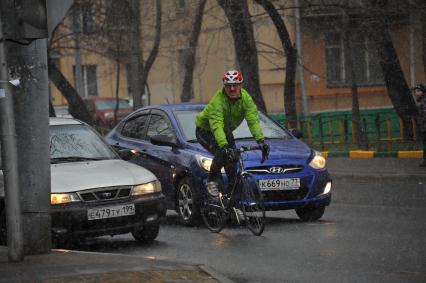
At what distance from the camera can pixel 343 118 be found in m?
26.4

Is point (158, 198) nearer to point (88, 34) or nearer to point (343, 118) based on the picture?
point (343, 118)

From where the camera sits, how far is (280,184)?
12195 millimetres

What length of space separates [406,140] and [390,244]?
1461cm

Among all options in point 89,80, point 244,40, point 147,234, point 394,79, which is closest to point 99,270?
point 147,234

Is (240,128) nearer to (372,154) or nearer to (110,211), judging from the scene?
(110,211)

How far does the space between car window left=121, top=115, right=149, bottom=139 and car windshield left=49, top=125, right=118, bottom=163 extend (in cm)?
186

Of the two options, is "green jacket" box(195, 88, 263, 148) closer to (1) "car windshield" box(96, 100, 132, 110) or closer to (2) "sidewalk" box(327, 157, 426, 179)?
(2) "sidewalk" box(327, 157, 426, 179)

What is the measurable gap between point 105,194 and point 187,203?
7.86 feet

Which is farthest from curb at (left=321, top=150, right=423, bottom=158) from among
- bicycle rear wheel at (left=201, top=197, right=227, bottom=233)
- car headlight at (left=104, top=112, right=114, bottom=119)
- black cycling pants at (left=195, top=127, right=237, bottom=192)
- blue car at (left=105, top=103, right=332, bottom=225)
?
car headlight at (left=104, top=112, right=114, bottom=119)

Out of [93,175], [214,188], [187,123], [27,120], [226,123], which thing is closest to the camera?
[27,120]

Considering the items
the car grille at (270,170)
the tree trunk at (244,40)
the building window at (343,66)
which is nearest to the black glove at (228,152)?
the car grille at (270,170)

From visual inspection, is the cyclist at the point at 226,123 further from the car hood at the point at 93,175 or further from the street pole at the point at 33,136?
the street pole at the point at 33,136

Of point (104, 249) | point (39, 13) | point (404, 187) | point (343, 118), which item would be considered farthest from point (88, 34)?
point (39, 13)

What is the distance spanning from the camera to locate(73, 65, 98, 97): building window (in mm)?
53750
